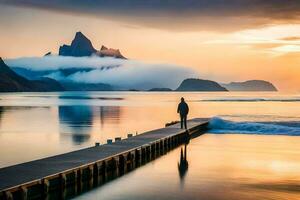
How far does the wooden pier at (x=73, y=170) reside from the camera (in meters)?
15.2

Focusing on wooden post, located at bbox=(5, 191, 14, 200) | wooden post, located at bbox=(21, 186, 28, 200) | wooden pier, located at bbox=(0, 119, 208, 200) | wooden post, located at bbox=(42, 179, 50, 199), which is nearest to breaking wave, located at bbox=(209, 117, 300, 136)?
wooden pier, located at bbox=(0, 119, 208, 200)

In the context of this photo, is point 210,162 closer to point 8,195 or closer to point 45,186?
point 45,186

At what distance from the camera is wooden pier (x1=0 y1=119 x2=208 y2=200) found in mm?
15180

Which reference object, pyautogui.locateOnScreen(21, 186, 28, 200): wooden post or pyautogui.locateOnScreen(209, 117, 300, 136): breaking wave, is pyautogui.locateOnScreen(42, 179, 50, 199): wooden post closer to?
pyautogui.locateOnScreen(21, 186, 28, 200): wooden post

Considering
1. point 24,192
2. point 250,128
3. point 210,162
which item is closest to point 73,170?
point 24,192

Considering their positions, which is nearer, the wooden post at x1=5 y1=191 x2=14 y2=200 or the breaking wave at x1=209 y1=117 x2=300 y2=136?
the wooden post at x1=5 y1=191 x2=14 y2=200

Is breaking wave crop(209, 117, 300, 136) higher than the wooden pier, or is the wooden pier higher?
the wooden pier

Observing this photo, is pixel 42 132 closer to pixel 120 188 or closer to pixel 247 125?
pixel 247 125

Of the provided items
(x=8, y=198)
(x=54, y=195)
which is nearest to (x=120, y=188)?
(x=54, y=195)

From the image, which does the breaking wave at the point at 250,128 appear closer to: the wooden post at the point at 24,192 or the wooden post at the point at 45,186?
the wooden post at the point at 45,186

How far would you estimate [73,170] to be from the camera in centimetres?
1777

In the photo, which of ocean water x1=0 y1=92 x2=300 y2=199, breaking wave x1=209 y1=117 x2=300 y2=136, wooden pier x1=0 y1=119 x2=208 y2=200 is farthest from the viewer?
breaking wave x1=209 y1=117 x2=300 y2=136

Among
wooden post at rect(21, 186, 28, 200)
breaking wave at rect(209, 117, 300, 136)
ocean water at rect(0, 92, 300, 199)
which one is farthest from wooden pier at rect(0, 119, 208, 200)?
breaking wave at rect(209, 117, 300, 136)

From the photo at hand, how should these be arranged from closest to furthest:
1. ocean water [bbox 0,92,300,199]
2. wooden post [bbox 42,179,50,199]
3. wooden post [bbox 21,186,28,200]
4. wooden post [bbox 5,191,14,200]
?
wooden post [bbox 5,191,14,200] < wooden post [bbox 21,186,28,200] < wooden post [bbox 42,179,50,199] < ocean water [bbox 0,92,300,199]
